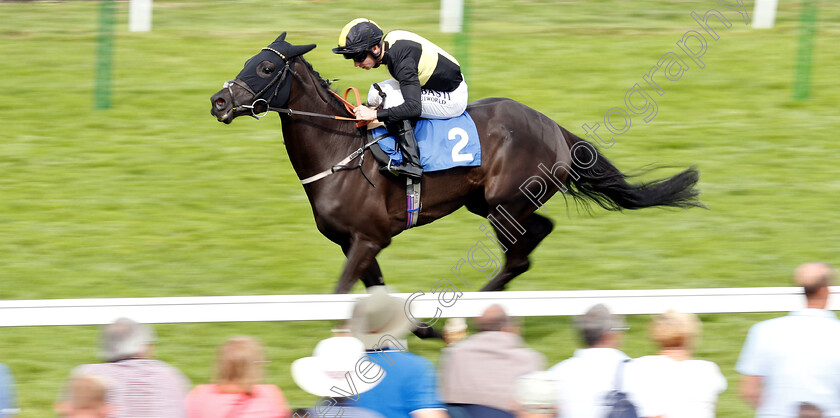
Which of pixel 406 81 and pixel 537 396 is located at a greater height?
pixel 406 81

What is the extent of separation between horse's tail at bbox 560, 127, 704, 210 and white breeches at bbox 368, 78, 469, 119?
91 centimetres

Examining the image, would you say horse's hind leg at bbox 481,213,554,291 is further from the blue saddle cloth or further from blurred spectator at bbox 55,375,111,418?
blurred spectator at bbox 55,375,111,418

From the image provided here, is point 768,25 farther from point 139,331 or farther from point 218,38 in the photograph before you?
point 139,331

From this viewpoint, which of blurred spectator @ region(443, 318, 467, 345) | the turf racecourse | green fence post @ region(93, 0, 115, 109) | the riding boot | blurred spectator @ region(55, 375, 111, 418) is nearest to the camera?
blurred spectator @ region(55, 375, 111, 418)

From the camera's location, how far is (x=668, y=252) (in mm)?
7316

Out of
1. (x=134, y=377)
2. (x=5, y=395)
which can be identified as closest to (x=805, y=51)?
(x=134, y=377)

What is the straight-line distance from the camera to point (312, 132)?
5676mm

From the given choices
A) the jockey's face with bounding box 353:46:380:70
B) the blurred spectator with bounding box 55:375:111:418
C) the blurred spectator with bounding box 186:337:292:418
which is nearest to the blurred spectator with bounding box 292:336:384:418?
the blurred spectator with bounding box 186:337:292:418

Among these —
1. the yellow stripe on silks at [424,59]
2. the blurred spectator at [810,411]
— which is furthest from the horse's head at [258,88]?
the blurred spectator at [810,411]

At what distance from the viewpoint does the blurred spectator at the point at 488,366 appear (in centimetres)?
362

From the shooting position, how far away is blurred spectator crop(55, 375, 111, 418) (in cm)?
305

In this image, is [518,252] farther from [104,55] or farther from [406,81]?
[104,55]

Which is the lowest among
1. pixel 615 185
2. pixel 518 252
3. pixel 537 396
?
pixel 537 396

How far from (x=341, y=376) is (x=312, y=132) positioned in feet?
8.83
